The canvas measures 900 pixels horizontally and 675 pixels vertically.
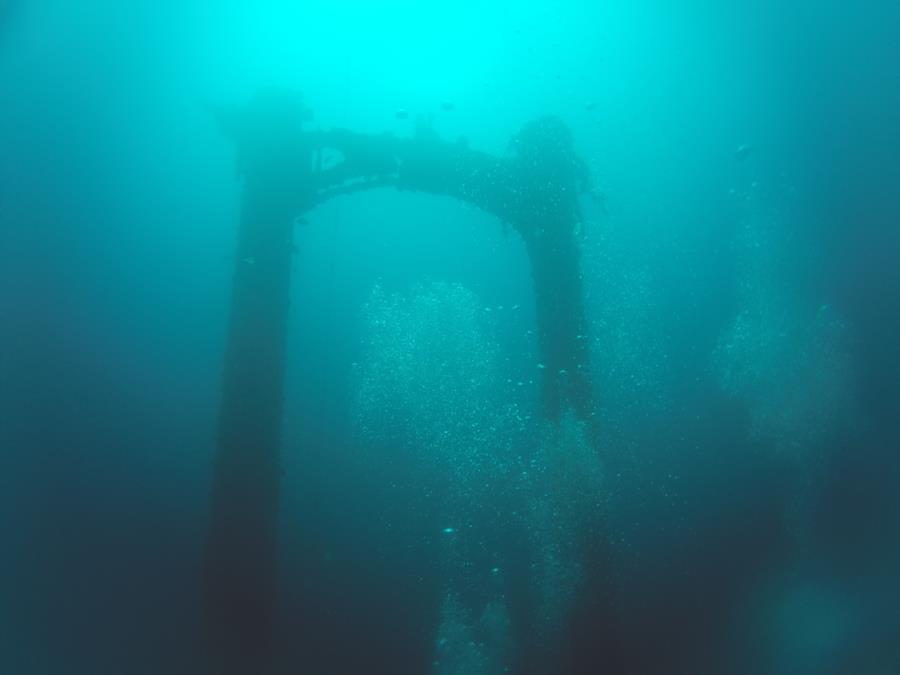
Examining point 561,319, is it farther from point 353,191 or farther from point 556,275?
point 353,191

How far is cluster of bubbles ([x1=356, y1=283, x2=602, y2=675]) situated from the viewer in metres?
7.09

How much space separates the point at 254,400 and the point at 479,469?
10.3ft

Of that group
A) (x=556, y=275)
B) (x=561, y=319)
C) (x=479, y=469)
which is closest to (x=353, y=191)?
(x=556, y=275)

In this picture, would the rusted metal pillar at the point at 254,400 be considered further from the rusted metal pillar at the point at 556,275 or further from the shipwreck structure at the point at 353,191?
the rusted metal pillar at the point at 556,275

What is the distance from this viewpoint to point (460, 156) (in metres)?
7.33

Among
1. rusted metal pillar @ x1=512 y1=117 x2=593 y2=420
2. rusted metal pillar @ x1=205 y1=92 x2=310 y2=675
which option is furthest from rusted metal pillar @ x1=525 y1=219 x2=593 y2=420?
rusted metal pillar @ x1=205 y1=92 x2=310 y2=675

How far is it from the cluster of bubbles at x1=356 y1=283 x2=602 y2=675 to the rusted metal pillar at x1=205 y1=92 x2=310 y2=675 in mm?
1990

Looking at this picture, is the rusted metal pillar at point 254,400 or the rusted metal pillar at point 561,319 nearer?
the rusted metal pillar at point 254,400

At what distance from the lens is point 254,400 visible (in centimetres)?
684

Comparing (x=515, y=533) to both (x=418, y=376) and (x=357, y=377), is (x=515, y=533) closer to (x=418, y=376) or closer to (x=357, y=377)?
(x=418, y=376)

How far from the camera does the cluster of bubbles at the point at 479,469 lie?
23.2 feet

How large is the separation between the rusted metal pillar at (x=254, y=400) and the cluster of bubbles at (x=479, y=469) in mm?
1990

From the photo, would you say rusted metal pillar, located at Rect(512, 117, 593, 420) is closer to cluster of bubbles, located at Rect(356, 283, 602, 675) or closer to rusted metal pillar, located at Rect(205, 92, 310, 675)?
cluster of bubbles, located at Rect(356, 283, 602, 675)

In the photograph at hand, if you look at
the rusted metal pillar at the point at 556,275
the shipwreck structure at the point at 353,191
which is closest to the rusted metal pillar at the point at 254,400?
the shipwreck structure at the point at 353,191
